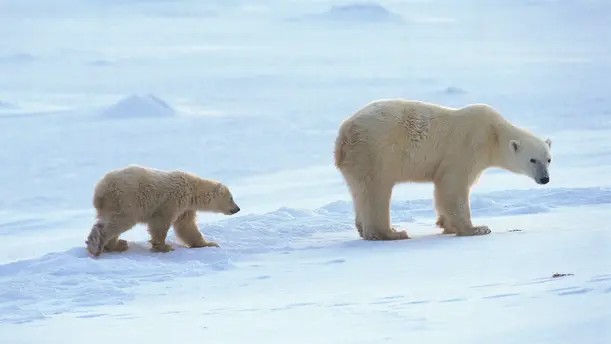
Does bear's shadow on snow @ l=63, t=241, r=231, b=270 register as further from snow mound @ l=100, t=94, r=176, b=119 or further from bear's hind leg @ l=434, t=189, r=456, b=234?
snow mound @ l=100, t=94, r=176, b=119

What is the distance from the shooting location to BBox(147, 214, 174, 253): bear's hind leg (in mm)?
6148

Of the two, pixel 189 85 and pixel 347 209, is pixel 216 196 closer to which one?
pixel 347 209

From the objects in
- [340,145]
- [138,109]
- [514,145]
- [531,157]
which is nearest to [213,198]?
[340,145]

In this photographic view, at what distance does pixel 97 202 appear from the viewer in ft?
19.7

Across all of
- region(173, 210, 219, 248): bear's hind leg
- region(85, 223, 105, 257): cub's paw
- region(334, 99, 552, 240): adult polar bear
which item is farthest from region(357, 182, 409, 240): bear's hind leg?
region(85, 223, 105, 257): cub's paw

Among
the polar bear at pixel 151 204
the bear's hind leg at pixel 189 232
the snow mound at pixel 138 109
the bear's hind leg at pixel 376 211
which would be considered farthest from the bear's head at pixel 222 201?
the snow mound at pixel 138 109

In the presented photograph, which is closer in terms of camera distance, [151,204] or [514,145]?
[151,204]

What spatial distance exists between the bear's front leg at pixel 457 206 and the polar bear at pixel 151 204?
5.12 feet

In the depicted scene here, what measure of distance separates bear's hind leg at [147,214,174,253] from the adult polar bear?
4.21ft

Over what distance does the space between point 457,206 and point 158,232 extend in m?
2.06

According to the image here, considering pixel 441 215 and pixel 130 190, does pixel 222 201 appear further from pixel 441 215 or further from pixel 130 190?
pixel 441 215

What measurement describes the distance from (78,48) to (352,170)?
29.2m

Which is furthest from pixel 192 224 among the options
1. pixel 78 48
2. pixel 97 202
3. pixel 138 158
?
pixel 78 48

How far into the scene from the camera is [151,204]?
6.12m
